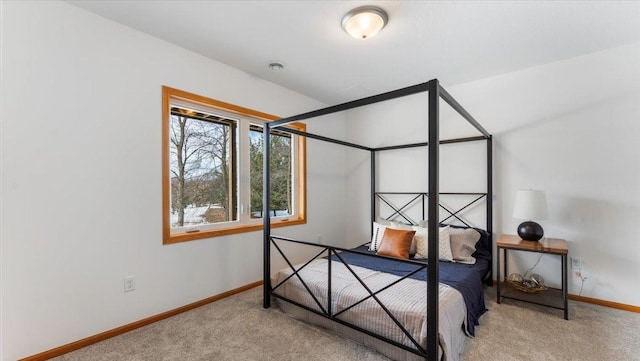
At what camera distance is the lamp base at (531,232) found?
105 inches

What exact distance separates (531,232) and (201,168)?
10.8ft

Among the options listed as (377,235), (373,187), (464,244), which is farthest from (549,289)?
(373,187)

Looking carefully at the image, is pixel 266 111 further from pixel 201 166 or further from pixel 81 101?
pixel 81 101

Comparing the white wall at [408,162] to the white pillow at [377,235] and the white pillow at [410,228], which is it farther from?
the white pillow at [377,235]

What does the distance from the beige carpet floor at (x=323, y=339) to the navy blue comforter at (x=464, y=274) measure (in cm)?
14

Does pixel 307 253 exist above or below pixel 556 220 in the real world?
below

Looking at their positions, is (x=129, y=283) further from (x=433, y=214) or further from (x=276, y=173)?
(x=433, y=214)

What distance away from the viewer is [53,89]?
194 cm

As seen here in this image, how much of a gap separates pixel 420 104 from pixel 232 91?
2.42 m

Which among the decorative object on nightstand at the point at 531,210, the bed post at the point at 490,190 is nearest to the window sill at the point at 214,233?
the bed post at the point at 490,190

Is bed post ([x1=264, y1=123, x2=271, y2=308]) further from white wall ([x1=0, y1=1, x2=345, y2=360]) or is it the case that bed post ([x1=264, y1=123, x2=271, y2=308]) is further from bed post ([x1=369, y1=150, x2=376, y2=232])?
bed post ([x1=369, y1=150, x2=376, y2=232])

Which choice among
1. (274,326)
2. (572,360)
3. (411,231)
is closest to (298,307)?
(274,326)

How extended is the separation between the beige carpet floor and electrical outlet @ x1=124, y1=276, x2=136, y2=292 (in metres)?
0.33

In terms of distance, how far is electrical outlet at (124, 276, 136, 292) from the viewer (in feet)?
7.36
